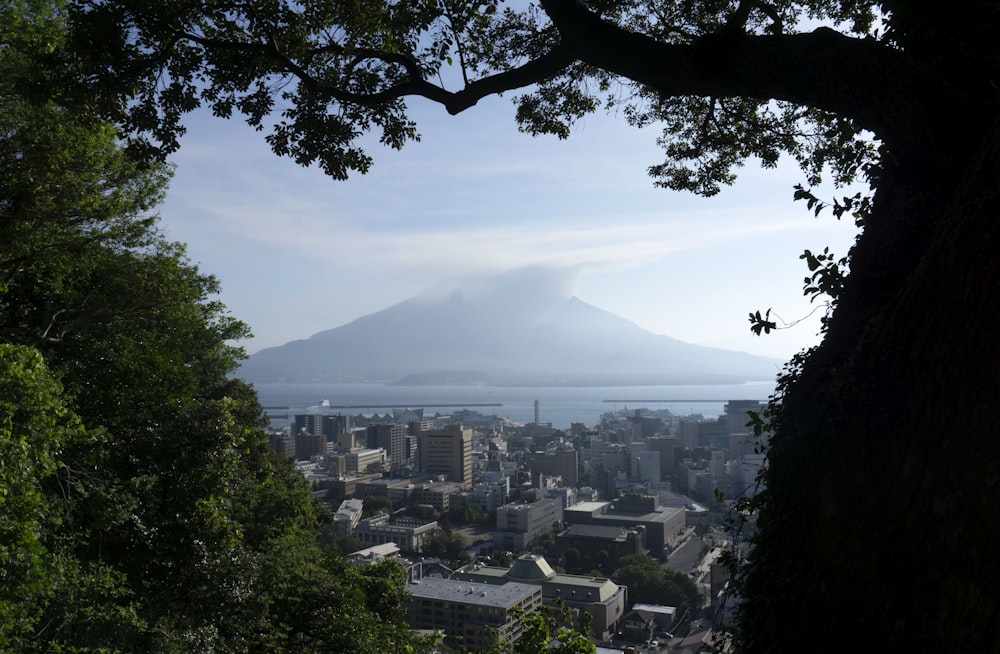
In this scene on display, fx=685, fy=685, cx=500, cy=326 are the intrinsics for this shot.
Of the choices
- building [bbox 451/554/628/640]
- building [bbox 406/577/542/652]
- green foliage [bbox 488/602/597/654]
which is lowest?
building [bbox 451/554/628/640]

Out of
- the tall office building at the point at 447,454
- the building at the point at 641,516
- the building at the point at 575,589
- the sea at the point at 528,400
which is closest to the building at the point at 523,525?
the building at the point at 641,516

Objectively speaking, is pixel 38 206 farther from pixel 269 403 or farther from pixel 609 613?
pixel 269 403

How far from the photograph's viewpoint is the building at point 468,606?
433 inches

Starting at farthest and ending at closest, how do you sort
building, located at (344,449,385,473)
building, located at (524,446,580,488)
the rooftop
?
building, located at (344,449,385,473) < building, located at (524,446,580,488) < the rooftop

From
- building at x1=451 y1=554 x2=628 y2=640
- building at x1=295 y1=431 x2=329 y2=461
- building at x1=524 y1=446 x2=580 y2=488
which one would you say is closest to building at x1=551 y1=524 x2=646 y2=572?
building at x1=451 y1=554 x2=628 y2=640

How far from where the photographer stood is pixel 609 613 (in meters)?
13.2

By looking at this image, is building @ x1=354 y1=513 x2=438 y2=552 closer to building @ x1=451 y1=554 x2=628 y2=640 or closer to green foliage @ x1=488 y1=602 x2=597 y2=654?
building @ x1=451 y1=554 x2=628 y2=640

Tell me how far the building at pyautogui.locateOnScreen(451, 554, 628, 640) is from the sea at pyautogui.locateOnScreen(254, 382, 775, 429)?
2113 inches

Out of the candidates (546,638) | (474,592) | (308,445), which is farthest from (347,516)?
(308,445)

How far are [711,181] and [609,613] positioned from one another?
1143 centimetres

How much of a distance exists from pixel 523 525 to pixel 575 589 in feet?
31.7

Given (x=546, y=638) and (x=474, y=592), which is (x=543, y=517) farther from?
(x=546, y=638)

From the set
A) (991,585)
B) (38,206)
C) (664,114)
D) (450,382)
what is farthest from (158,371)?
(450,382)

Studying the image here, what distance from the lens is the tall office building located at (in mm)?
37375
